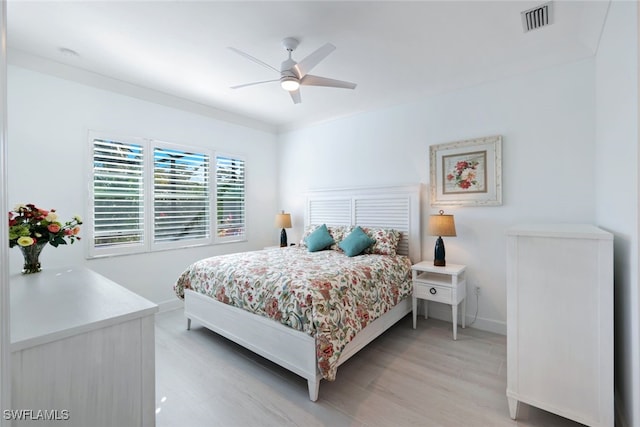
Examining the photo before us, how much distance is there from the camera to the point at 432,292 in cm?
297

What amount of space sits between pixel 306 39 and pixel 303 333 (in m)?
2.41

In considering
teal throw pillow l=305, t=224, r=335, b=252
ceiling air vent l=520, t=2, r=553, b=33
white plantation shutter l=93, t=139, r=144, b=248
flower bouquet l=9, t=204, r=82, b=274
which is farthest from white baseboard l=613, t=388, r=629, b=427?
white plantation shutter l=93, t=139, r=144, b=248

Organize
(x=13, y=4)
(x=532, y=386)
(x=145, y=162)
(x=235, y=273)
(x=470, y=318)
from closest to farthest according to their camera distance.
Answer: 1. (x=532, y=386)
2. (x=13, y=4)
3. (x=235, y=273)
4. (x=470, y=318)
5. (x=145, y=162)

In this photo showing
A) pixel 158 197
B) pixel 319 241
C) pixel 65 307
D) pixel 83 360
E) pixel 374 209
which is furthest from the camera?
pixel 374 209

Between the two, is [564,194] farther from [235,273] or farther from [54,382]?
[54,382]

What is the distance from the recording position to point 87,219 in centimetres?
305

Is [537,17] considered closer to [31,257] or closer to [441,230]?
[441,230]

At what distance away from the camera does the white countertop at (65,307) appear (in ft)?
3.08

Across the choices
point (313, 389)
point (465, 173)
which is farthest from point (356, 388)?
point (465, 173)

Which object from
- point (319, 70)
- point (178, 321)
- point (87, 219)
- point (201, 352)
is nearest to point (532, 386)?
point (201, 352)

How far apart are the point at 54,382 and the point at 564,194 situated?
3752 mm

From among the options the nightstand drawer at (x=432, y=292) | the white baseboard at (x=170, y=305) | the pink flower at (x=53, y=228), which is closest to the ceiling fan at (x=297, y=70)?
the pink flower at (x=53, y=228)

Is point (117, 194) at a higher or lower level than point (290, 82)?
lower

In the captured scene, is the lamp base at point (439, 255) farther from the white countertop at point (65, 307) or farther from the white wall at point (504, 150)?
the white countertop at point (65, 307)
